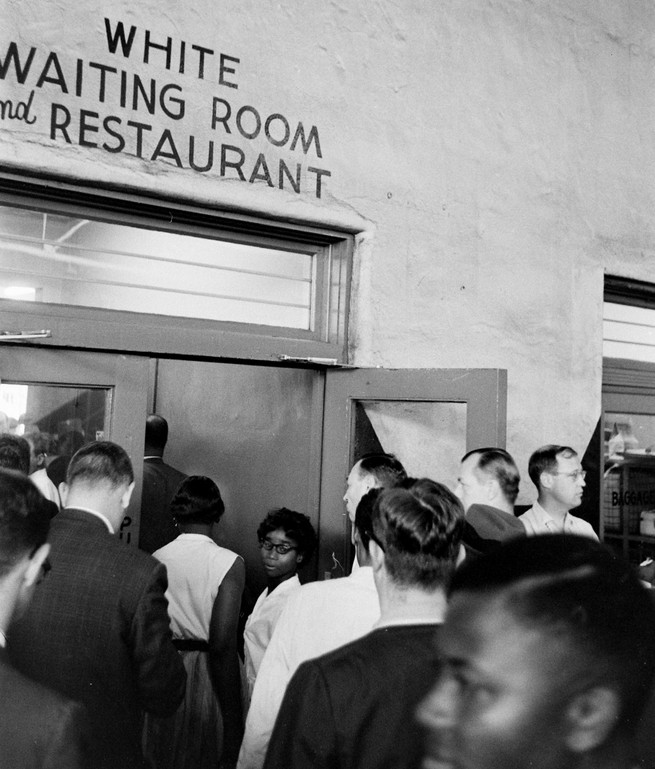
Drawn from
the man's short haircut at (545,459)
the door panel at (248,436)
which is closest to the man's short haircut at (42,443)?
the door panel at (248,436)

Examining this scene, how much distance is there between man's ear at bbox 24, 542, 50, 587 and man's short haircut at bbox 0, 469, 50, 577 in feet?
0.04

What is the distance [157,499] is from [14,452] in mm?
1524

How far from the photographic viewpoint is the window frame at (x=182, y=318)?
318 centimetres

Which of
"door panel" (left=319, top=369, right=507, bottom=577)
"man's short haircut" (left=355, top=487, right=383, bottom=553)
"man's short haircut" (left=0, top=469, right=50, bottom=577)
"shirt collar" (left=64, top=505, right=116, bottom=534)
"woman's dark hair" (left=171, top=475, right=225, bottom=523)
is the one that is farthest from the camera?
"door panel" (left=319, top=369, right=507, bottom=577)

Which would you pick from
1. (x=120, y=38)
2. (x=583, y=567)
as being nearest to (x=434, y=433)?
(x=120, y=38)

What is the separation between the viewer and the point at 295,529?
11.2 feet

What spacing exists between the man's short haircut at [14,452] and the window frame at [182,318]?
387 millimetres

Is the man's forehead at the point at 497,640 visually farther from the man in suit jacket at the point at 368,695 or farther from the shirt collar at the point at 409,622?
the shirt collar at the point at 409,622

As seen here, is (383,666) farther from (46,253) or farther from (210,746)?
(46,253)

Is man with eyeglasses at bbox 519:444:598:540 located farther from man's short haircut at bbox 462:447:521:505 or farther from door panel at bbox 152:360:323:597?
door panel at bbox 152:360:323:597

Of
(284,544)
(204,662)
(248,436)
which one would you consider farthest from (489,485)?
(248,436)

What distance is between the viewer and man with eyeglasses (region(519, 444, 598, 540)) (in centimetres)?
385

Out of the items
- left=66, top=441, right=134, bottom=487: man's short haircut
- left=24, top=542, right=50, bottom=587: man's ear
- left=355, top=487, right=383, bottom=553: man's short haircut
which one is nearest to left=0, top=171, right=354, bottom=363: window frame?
left=66, top=441, right=134, bottom=487: man's short haircut

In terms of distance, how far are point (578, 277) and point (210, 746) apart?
120 inches
